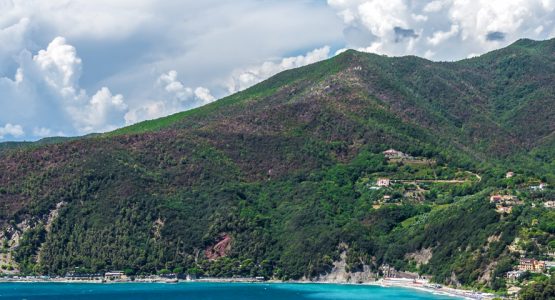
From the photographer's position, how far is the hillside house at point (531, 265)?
579 feet

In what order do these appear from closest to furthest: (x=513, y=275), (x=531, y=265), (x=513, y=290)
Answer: (x=513, y=290) → (x=531, y=265) → (x=513, y=275)

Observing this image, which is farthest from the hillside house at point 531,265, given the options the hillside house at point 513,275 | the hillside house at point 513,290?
the hillside house at point 513,290

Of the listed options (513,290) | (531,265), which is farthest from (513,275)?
(513,290)

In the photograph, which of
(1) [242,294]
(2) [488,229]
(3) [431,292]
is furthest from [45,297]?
(2) [488,229]

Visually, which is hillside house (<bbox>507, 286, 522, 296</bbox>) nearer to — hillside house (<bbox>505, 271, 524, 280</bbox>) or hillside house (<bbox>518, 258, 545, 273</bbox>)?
hillside house (<bbox>505, 271, 524, 280</bbox>)

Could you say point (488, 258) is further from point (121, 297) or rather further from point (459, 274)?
point (121, 297)

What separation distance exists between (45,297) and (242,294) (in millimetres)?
41028

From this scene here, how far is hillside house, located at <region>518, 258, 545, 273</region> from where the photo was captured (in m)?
176

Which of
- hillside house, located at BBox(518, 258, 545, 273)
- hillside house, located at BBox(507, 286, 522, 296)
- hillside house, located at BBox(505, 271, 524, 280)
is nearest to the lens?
hillside house, located at BBox(507, 286, 522, 296)

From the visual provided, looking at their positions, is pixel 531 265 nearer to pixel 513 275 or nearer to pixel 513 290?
pixel 513 275

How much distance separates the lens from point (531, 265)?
179125mm

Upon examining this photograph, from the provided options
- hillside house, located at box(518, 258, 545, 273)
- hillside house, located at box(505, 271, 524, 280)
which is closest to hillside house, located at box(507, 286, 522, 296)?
hillside house, located at box(505, 271, 524, 280)

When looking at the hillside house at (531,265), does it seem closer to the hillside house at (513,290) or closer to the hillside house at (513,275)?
the hillside house at (513,275)

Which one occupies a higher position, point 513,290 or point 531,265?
point 531,265
